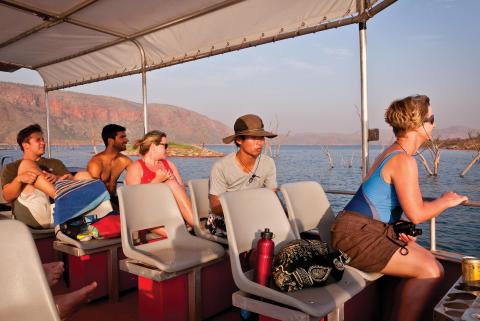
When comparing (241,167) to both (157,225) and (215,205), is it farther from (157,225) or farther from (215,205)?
(157,225)

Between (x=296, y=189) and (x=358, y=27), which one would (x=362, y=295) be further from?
(x=358, y=27)

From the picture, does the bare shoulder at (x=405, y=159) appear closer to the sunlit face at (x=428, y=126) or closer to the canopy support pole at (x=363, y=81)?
the sunlit face at (x=428, y=126)

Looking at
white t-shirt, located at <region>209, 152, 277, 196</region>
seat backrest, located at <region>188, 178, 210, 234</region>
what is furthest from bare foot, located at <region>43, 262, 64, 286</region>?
seat backrest, located at <region>188, 178, 210, 234</region>

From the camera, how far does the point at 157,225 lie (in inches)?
110

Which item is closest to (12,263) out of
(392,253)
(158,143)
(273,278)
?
(273,278)

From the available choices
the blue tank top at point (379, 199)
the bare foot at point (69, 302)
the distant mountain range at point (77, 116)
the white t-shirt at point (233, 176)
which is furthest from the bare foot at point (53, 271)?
the distant mountain range at point (77, 116)

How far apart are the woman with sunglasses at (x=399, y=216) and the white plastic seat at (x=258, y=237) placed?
0.61ft

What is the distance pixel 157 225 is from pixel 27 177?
147cm

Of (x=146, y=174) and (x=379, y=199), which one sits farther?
(x=146, y=174)

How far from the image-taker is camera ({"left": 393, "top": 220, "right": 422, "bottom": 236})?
2.04 metres

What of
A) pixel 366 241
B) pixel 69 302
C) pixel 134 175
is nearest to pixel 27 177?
pixel 134 175

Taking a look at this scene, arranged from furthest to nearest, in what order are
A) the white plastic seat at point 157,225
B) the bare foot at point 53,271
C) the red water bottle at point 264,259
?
the white plastic seat at point 157,225 < the red water bottle at point 264,259 < the bare foot at point 53,271

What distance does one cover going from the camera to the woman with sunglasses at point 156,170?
11.4 feet

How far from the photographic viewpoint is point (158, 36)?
172 inches
